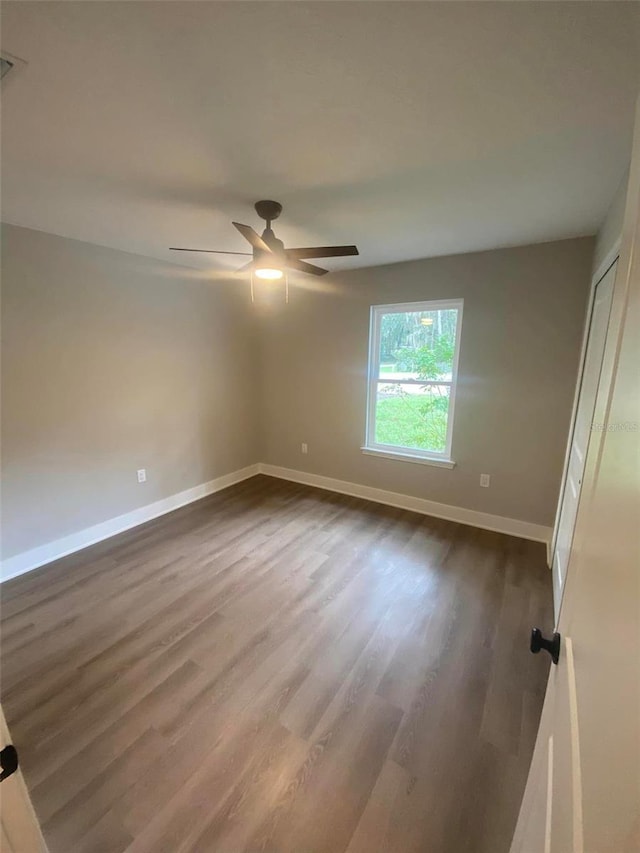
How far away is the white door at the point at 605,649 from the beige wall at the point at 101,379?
315cm

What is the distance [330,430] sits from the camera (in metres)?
3.97

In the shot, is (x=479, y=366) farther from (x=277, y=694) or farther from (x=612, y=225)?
(x=277, y=694)

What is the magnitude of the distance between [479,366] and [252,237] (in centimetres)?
215

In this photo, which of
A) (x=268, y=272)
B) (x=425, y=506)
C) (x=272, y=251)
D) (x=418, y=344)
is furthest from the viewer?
(x=425, y=506)

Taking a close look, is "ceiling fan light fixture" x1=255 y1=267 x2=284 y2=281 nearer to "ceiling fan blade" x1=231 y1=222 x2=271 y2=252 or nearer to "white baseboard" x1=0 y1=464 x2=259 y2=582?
"ceiling fan blade" x1=231 y1=222 x2=271 y2=252

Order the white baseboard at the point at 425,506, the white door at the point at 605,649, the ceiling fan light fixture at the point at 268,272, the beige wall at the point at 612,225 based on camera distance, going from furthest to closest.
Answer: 1. the white baseboard at the point at 425,506
2. the ceiling fan light fixture at the point at 268,272
3. the beige wall at the point at 612,225
4. the white door at the point at 605,649

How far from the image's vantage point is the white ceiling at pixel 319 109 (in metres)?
0.93

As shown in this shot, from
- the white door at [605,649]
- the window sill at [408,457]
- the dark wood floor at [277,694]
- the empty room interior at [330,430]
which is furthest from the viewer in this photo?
the window sill at [408,457]

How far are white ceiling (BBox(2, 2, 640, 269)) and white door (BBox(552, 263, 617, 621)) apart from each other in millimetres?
568

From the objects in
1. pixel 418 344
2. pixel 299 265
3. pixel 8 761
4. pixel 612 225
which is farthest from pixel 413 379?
pixel 8 761

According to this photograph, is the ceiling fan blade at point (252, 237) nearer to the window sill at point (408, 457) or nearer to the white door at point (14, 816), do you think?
the white door at point (14, 816)

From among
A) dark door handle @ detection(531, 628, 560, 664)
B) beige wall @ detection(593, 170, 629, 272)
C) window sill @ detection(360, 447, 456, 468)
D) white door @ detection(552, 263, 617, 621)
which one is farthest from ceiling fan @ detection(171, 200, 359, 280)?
window sill @ detection(360, 447, 456, 468)

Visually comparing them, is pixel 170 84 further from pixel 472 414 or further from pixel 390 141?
pixel 472 414

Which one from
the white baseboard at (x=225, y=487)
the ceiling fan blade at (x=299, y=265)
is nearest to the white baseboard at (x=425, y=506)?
the white baseboard at (x=225, y=487)
